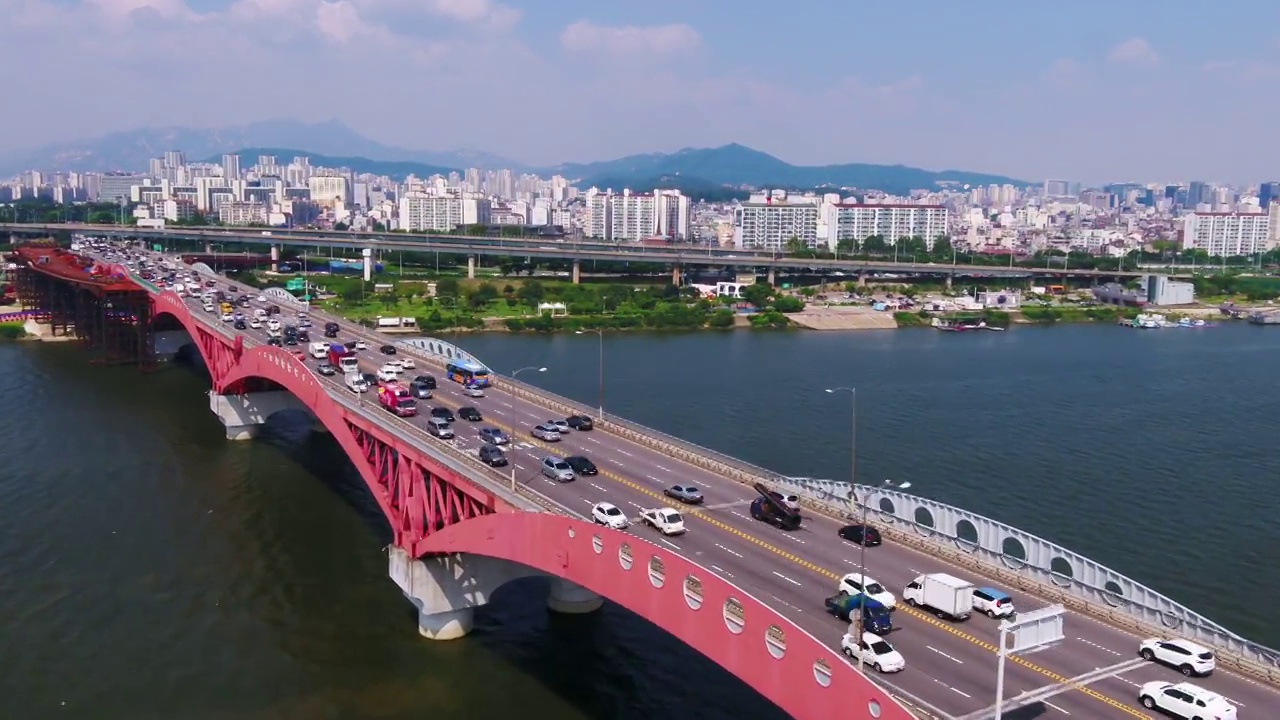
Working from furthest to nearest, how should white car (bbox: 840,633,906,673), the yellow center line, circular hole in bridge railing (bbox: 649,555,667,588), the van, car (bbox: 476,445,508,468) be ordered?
the van
car (bbox: 476,445,508,468)
circular hole in bridge railing (bbox: 649,555,667,588)
white car (bbox: 840,633,906,673)
the yellow center line

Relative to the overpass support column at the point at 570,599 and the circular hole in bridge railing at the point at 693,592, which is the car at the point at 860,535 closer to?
the circular hole in bridge railing at the point at 693,592

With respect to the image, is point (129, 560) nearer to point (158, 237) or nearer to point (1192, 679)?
point (1192, 679)

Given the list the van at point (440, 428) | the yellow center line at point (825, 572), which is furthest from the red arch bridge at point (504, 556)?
the yellow center line at point (825, 572)

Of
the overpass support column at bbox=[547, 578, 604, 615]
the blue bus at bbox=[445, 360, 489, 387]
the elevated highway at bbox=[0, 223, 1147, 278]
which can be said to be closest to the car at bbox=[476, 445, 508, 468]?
the overpass support column at bbox=[547, 578, 604, 615]

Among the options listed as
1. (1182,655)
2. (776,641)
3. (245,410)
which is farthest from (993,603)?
(245,410)

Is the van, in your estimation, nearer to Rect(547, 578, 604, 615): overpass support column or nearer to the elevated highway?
Rect(547, 578, 604, 615): overpass support column

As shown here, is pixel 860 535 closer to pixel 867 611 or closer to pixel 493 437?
pixel 867 611
